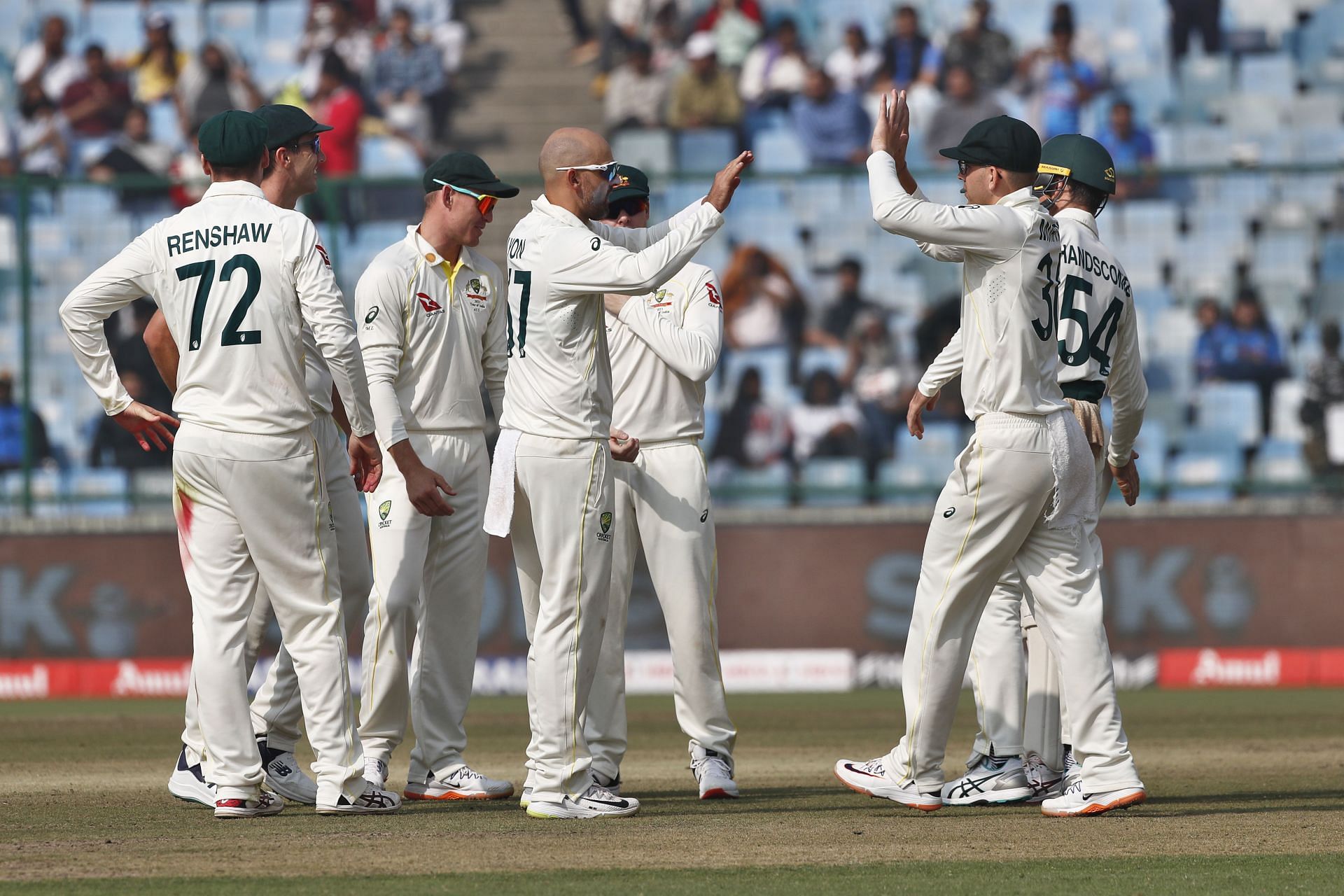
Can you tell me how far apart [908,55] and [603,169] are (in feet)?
38.2

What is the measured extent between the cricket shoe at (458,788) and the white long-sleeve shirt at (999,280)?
233cm

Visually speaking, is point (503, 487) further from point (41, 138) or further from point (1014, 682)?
point (41, 138)

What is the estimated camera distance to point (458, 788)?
21.1 feet

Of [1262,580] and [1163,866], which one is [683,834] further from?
[1262,580]

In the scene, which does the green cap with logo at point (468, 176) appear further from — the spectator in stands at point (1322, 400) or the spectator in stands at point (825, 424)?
the spectator in stands at point (1322, 400)

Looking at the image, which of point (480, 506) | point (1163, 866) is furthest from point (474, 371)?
point (1163, 866)

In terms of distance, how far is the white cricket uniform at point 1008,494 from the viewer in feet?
19.0

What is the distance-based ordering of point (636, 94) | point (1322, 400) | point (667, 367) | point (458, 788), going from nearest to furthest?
1. point (458, 788)
2. point (667, 367)
3. point (1322, 400)
4. point (636, 94)

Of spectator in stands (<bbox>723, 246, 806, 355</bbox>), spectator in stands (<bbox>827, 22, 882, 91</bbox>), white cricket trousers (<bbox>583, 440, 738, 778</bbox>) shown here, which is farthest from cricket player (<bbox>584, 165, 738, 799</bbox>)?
spectator in stands (<bbox>827, 22, 882, 91</bbox>)

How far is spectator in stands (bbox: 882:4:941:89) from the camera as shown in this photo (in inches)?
663

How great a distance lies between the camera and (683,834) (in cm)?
553

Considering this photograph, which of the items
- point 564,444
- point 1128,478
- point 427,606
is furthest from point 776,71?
point 564,444

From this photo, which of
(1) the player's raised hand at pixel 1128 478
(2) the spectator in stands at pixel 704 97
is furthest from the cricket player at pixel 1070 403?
(2) the spectator in stands at pixel 704 97

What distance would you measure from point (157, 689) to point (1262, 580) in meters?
8.13
